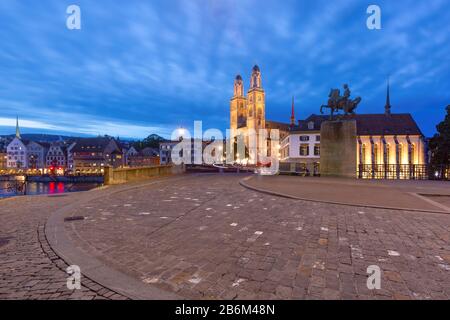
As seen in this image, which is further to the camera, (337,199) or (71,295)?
(337,199)

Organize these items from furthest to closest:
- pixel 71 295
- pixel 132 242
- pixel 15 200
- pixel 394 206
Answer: pixel 15 200
pixel 394 206
pixel 132 242
pixel 71 295

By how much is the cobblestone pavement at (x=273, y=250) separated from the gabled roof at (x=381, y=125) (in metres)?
61.0

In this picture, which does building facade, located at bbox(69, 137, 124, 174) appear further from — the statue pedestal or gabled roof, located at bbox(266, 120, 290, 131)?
the statue pedestal

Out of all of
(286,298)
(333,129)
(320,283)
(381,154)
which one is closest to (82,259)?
(286,298)

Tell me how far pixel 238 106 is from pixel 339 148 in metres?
112

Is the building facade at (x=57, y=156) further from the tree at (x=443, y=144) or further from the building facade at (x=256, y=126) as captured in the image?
the tree at (x=443, y=144)

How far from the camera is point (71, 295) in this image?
3086mm

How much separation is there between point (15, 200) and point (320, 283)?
41.0ft

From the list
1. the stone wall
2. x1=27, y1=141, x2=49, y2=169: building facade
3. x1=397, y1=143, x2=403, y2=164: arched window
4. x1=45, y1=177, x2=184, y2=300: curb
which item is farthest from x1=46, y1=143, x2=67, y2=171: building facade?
x1=45, y1=177, x2=184, y2=300: curb

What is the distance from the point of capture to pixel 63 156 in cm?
11038

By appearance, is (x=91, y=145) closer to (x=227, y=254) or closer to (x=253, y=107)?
(x=253, y=107)

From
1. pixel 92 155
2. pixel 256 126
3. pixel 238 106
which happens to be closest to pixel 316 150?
pixel 256 126

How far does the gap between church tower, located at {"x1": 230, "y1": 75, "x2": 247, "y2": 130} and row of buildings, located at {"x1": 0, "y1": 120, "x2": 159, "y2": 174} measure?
150 ft
